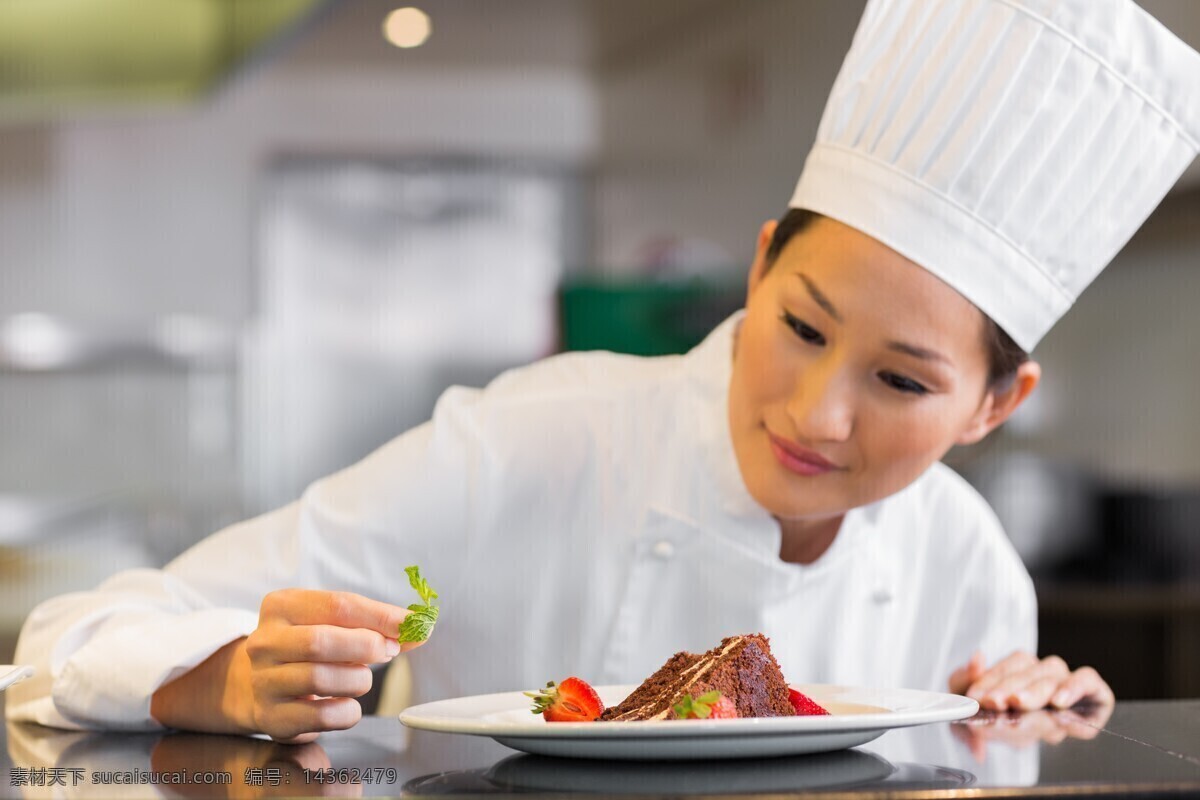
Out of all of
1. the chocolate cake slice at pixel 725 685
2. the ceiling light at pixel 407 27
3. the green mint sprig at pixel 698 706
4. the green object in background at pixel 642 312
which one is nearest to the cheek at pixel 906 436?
the chocolate cake slice at pixel 725 685

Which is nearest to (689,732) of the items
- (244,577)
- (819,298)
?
(819,298)

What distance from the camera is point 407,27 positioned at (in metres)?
3.68

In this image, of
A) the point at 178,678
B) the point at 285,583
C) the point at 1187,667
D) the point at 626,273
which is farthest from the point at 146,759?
the point at 626,273

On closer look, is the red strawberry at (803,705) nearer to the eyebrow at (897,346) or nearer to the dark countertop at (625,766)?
the dark countertop at (625,766)

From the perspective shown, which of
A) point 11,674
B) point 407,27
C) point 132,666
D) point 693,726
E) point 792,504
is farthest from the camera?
point 407,27

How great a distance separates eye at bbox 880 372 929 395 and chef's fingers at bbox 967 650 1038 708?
217 mm

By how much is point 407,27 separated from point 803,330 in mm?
2832

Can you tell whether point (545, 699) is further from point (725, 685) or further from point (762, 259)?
point (762, 259)

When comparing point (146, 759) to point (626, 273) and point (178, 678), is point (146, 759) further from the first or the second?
point (626, 273)

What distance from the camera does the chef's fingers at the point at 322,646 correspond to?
0.77 m

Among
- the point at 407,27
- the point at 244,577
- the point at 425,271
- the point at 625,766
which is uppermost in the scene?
the point at 407,27

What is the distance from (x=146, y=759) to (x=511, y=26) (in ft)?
10.4

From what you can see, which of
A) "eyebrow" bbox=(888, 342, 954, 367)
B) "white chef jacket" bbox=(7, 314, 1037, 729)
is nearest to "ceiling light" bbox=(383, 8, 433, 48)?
"white chef jacket" bbox=(7, 314, 1037, 729)

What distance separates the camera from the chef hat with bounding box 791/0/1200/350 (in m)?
1.07
